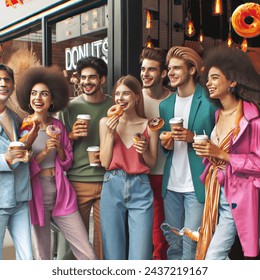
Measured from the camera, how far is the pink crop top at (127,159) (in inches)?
120

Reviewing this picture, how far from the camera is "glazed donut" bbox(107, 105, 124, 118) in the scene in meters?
3.02

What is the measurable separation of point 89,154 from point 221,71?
1119 mm

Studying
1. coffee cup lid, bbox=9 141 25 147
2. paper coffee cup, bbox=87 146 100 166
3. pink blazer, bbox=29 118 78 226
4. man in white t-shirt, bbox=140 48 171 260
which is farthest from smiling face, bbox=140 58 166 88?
coffee cup lid, bbox=9 141 25 147

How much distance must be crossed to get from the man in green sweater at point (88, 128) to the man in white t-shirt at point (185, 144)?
0.49m

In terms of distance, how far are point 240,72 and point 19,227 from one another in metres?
1.88

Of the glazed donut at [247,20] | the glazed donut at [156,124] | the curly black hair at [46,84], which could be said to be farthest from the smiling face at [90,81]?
the glazed donut at [247,20]

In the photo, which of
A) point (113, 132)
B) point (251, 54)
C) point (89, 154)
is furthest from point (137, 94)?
point (251, 54)

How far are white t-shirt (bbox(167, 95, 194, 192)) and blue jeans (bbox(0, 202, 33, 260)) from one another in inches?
42.5

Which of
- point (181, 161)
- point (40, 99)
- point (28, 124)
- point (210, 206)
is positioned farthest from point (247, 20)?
point (28, 124)

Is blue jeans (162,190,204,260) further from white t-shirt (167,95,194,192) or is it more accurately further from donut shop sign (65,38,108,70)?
donut shop sign (65,38,108,70)

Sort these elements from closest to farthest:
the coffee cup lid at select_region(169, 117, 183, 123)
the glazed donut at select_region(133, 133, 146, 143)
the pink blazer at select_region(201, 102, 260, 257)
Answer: the pink blazer at select_region(201, 102, 260, 257)
the coffee cup lid at select_region(169, 117, 183, 123)
the glazed donut at select_region(133, 133, 146, 143)

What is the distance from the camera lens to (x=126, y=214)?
3.17 m

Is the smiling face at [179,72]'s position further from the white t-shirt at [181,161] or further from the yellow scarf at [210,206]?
the yellow scarf at [210,206]

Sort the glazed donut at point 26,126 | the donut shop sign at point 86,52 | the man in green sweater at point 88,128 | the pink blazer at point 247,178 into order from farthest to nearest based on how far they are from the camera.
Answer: the donut shop sign at point 86,52 → the man in green sweater at point 88,128 → the glazed donut at point 26,126 → the pink blazer at point 247,178
